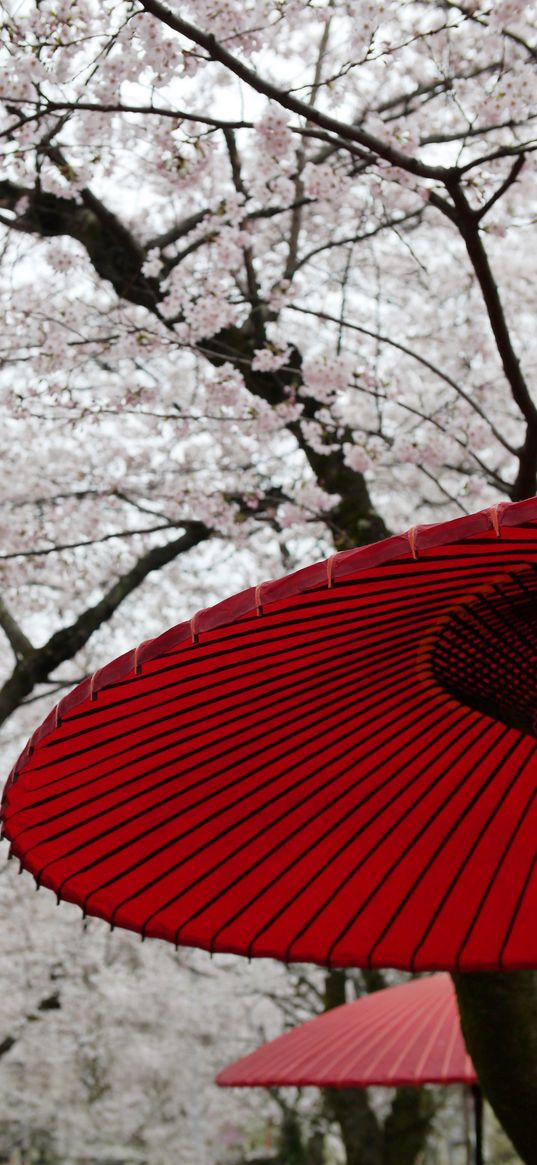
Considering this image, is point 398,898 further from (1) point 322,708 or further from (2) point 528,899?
(1) point 322,708

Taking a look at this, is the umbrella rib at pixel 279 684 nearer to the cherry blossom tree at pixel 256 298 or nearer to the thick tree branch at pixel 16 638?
the cherry blossom tree at pixel 256 298

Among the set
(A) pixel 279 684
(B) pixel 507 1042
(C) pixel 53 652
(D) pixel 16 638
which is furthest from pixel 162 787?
(D) pixel 16 638

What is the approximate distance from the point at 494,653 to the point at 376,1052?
10.1 ft

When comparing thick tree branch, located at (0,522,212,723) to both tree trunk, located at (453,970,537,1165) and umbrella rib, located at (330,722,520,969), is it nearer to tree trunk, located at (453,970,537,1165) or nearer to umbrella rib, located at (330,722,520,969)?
tree trunk, located at (453,970,537,1165)

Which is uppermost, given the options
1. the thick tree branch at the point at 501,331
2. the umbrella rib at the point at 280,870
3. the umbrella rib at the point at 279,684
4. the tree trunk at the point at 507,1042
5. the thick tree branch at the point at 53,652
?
the thick tree branch at the point at 53,652

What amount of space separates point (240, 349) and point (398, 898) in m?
3.83

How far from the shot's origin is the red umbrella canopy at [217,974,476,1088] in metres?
4.27

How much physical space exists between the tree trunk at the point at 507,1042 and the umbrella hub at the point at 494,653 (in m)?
1.50

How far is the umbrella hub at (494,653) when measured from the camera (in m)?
1.79

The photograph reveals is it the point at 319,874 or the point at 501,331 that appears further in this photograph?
the point at 501,331

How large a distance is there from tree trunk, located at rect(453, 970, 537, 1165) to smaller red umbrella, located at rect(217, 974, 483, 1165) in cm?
79

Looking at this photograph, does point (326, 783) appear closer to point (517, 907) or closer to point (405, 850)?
point (405, 850)

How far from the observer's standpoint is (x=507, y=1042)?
10.6 feet

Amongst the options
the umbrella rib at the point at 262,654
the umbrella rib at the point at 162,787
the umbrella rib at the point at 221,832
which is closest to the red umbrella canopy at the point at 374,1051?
the umbrella rib at the point at 221,832
